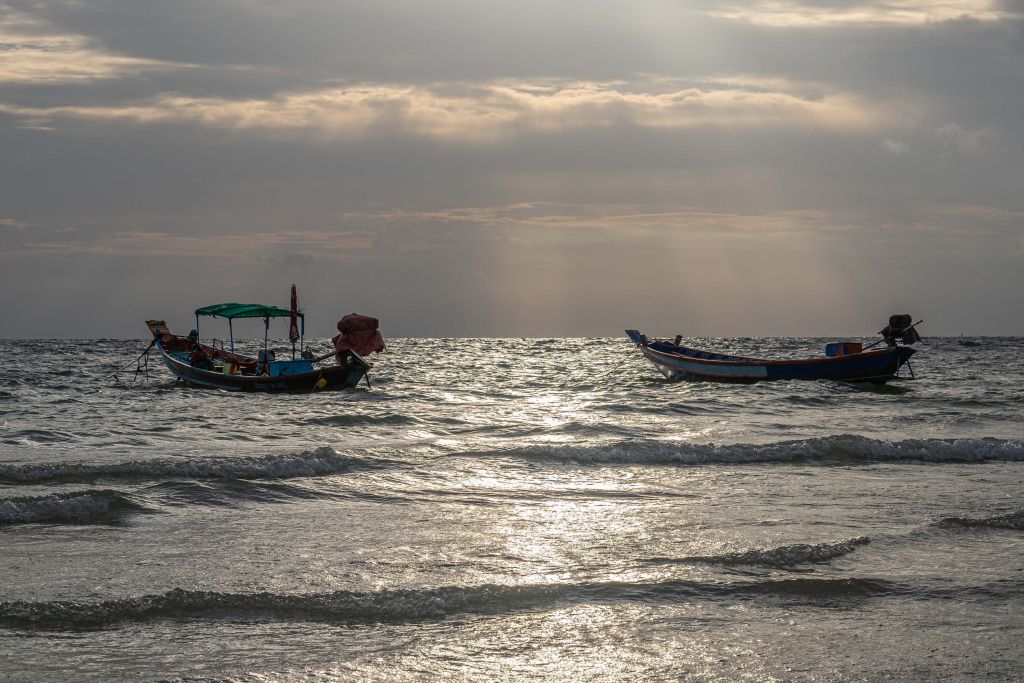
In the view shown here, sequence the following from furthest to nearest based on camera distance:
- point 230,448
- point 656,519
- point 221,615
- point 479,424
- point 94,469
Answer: point 479,424, point 230,448, point 94,469, point 656,519, point 221,615

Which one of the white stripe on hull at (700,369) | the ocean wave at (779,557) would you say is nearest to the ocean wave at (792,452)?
the ocean wave at (779,557)

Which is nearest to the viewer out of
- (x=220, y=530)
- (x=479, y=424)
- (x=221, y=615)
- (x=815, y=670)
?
(x=815, y=670)

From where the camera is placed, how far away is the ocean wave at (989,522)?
9094mm

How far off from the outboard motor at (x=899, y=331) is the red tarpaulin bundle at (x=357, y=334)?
18081 millimetres

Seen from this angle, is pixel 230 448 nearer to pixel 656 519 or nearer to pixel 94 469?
pixel 94 469

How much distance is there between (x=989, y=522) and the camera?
30.1 ft

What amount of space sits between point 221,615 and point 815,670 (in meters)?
3.83

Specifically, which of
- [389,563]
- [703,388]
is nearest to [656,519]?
[389,563]

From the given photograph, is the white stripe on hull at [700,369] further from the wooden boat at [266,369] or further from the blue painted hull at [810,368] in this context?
the wooden boat at [266,369]

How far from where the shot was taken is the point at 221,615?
634 centimetres

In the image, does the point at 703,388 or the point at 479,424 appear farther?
the point at 703,388

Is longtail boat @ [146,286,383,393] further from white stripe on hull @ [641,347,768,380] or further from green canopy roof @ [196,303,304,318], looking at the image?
white stripe on hull @ [641,347,768,380]

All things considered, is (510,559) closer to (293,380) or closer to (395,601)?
(395,601)

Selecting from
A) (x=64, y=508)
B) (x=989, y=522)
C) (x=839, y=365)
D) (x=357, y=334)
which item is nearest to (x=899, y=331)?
(x=839, y=365)
